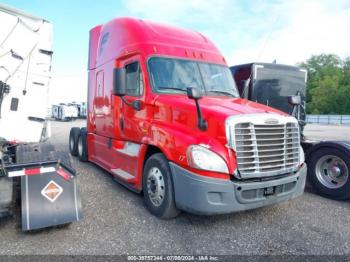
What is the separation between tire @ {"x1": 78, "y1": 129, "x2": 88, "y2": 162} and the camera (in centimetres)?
856

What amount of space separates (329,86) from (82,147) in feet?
243

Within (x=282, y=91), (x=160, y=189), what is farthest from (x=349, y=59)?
(x=160, y=189)

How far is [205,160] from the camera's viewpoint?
3.97 meters

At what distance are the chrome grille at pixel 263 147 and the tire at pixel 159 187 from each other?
1.06 metres

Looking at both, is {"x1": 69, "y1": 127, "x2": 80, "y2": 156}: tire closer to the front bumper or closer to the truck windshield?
the truck windshield

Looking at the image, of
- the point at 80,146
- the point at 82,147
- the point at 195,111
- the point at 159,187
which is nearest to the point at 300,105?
the point at 195,111

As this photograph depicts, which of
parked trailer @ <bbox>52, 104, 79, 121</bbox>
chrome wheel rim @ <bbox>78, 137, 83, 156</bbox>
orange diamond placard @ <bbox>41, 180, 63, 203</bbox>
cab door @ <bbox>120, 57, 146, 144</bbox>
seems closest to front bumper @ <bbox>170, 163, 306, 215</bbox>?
cab door @ <bbox>120, 57, 146, 144</bbox>

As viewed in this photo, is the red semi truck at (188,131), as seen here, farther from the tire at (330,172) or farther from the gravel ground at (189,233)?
the tire at (330,172)

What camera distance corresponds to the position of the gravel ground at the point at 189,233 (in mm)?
3740

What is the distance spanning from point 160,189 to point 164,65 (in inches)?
81.3

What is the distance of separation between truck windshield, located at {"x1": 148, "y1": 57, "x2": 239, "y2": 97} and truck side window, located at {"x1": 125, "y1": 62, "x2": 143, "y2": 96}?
0.27 metres

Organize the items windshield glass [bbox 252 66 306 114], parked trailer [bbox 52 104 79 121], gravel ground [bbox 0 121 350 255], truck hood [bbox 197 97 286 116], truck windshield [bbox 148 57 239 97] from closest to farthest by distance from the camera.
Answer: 1. gravel ground [bbox 0 121 350 255]
2. truck hood [bbox 197 97 286 116]
3. truck windshield [bbox 148 57 239 97]
4. windshield glass [bbox 252 66 306 114]
5. parked trailer [bbox 52 104 79 121]

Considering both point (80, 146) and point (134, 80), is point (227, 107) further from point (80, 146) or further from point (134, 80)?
point (80, 146)

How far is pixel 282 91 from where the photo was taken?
830 cm
